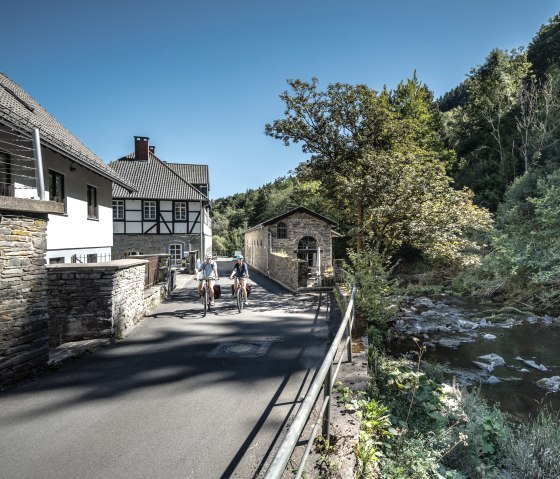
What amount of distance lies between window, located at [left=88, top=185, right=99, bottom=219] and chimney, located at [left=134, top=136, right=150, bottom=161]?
50.4 ft

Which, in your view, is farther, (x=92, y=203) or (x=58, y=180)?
(x=92, y=203)

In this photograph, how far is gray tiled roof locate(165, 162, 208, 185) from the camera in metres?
32.5

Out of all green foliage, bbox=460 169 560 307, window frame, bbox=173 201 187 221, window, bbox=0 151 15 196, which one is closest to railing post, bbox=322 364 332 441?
window, bbox=0 151 15 196

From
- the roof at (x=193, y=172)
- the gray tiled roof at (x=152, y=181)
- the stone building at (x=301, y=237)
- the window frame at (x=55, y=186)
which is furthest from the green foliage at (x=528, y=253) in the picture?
the roof at (x=193, y=172)

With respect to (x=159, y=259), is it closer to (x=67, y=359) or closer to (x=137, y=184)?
(x=67, y=359)

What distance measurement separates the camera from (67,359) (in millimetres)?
6102

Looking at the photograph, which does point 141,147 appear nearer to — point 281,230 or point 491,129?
point 281,230

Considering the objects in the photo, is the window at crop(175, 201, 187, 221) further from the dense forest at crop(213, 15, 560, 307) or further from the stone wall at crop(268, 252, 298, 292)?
the dense forest at crop(213, 15, 560, 307)

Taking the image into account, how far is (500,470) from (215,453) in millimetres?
3916

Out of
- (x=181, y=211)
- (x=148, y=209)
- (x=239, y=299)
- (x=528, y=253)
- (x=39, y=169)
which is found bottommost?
(x=239, y=299)

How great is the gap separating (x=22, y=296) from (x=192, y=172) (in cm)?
2928

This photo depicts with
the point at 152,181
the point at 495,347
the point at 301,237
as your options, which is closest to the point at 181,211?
the point at 152,181

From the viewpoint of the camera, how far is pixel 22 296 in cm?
530

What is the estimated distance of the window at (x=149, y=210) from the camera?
87.1 ft
